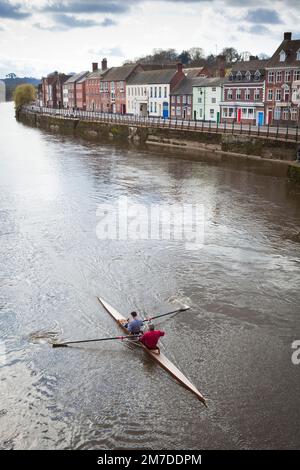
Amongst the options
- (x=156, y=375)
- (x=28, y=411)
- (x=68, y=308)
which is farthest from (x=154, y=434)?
(x=68, y=308)

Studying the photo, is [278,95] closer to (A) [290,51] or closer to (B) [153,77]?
(A) [290,51]

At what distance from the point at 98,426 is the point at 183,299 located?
5.86m

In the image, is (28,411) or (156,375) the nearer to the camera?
(28,411)

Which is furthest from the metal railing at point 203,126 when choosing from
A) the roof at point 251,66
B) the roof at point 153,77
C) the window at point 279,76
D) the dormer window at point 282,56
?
the roof at point 153,77

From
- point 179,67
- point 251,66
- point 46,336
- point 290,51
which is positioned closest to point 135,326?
point 46,336

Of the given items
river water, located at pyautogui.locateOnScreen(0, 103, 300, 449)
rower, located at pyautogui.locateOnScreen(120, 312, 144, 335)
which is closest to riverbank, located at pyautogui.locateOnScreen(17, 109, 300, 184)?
river water, located at pyautogui.locateOnScreen(0, 103, 300, 449)

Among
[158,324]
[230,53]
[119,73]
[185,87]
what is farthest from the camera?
[230,53]

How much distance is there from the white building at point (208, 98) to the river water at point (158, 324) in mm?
34608

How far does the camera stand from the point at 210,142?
156ft

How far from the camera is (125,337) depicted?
12.5 m

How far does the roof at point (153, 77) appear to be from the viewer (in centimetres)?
6906

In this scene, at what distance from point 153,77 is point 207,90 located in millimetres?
14578

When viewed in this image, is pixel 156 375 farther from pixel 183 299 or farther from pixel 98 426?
pixel 183 299

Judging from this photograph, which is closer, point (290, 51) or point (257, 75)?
point (290, 51)
